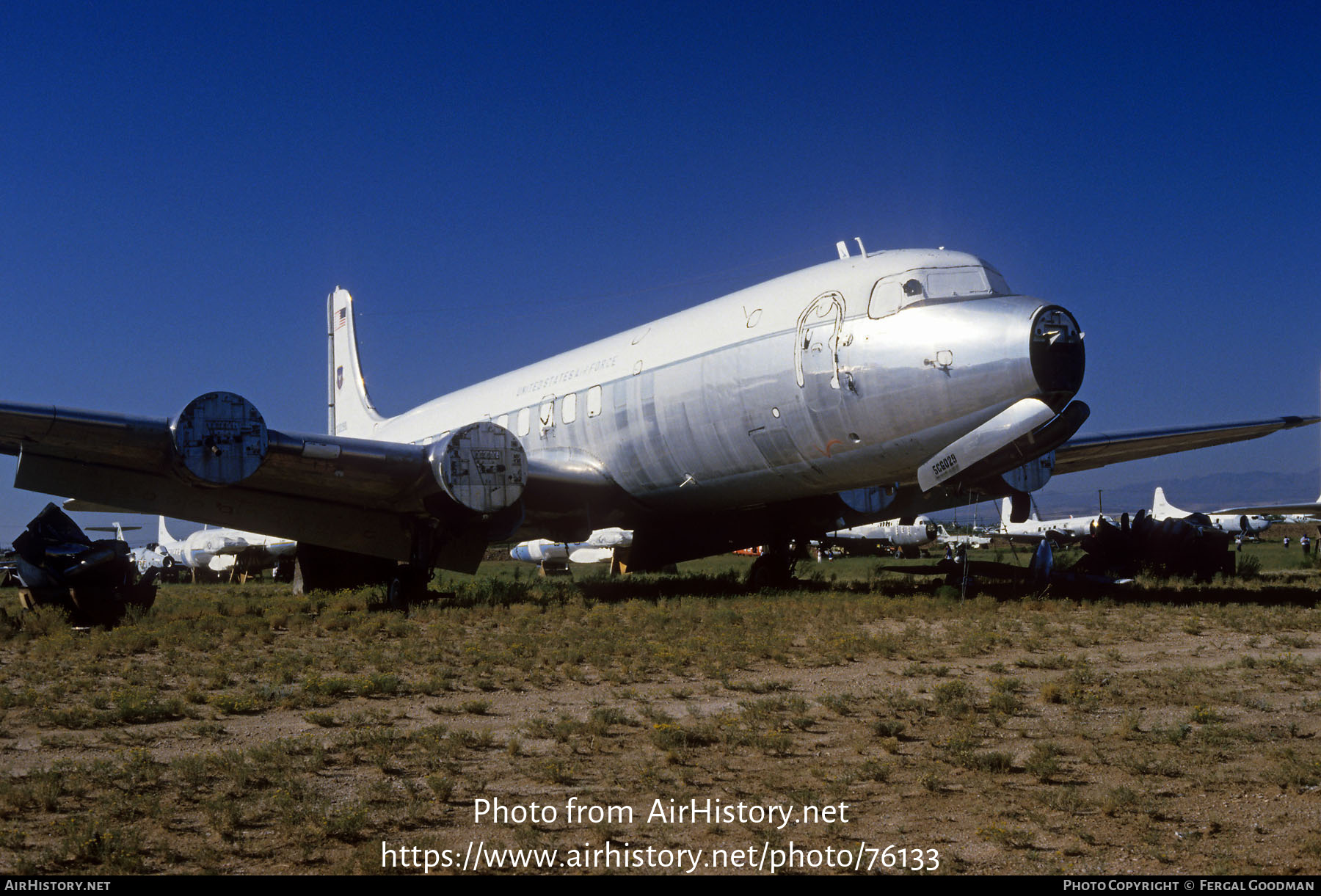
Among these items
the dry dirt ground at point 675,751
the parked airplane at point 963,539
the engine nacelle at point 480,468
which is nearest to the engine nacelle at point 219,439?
the dry dirt ground at point 675,751

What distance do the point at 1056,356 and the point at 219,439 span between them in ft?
35.2

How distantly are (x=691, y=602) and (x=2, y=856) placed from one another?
40.0 ft

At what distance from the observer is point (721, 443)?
1498 cm

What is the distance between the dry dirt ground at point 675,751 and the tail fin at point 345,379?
1767cm

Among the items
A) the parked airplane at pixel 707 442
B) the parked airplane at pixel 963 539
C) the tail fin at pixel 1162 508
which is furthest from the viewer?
the tail fin at pixel 1162 508

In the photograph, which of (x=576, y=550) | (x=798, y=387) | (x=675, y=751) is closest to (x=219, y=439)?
(x=798, y=387)

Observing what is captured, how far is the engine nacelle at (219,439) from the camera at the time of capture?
13.2 meters

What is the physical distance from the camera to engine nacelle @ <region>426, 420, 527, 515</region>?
14.9 meters

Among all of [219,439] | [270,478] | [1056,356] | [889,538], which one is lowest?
[889,538]

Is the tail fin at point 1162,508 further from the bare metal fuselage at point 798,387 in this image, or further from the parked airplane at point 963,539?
the bare metal fuselage at point 798,387

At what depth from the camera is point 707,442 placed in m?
15.2

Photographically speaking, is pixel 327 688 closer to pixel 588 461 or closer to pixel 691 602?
pixel 691 602

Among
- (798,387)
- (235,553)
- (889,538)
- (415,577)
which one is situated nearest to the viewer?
(798,387)

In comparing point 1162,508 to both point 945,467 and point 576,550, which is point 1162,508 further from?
point 945,467
